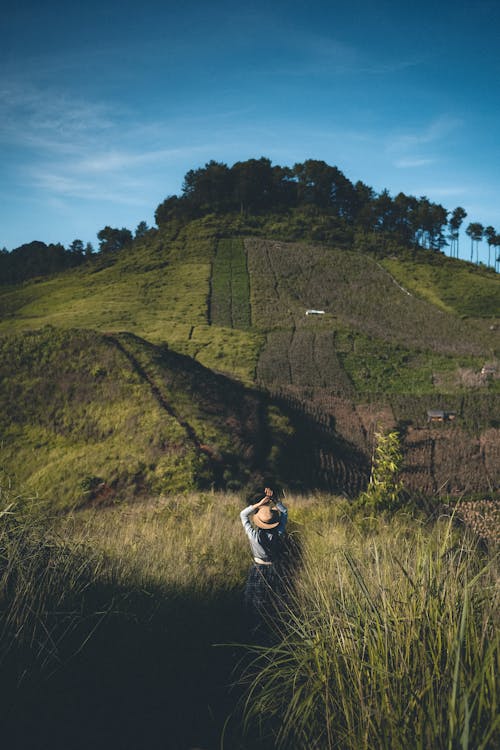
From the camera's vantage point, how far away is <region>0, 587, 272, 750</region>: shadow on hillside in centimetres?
322

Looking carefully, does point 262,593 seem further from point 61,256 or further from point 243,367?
point 61,256

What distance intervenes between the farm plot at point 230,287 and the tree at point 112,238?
32.8m

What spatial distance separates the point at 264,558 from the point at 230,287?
55.8 meters

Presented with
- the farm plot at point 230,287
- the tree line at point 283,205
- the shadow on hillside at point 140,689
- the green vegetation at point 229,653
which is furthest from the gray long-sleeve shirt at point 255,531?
the tree line at point 283,205

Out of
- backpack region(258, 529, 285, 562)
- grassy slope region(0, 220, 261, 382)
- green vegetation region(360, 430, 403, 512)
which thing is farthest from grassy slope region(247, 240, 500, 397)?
backpack region(258, 529, 285, 562)

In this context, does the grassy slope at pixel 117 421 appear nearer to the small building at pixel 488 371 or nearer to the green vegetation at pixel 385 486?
the green vegetation at pixel 385 486

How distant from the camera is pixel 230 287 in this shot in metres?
60.0

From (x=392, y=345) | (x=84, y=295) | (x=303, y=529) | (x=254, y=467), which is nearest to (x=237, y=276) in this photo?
(x=84, y=295)

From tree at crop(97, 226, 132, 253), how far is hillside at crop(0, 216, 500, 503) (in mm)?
24365

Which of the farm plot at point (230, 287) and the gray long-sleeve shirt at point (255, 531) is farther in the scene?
the farm plot at point (230, 287)

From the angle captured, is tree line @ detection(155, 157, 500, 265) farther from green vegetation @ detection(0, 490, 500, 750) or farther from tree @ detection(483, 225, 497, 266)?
green vegetation @ detection(0, 490, 500, 750)

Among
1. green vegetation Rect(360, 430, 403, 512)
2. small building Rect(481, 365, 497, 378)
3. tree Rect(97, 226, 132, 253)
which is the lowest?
small building Rect(481, 365, 497, 378)

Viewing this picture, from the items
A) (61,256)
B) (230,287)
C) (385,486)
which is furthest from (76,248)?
(385,486)

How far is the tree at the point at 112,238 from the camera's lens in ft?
332
